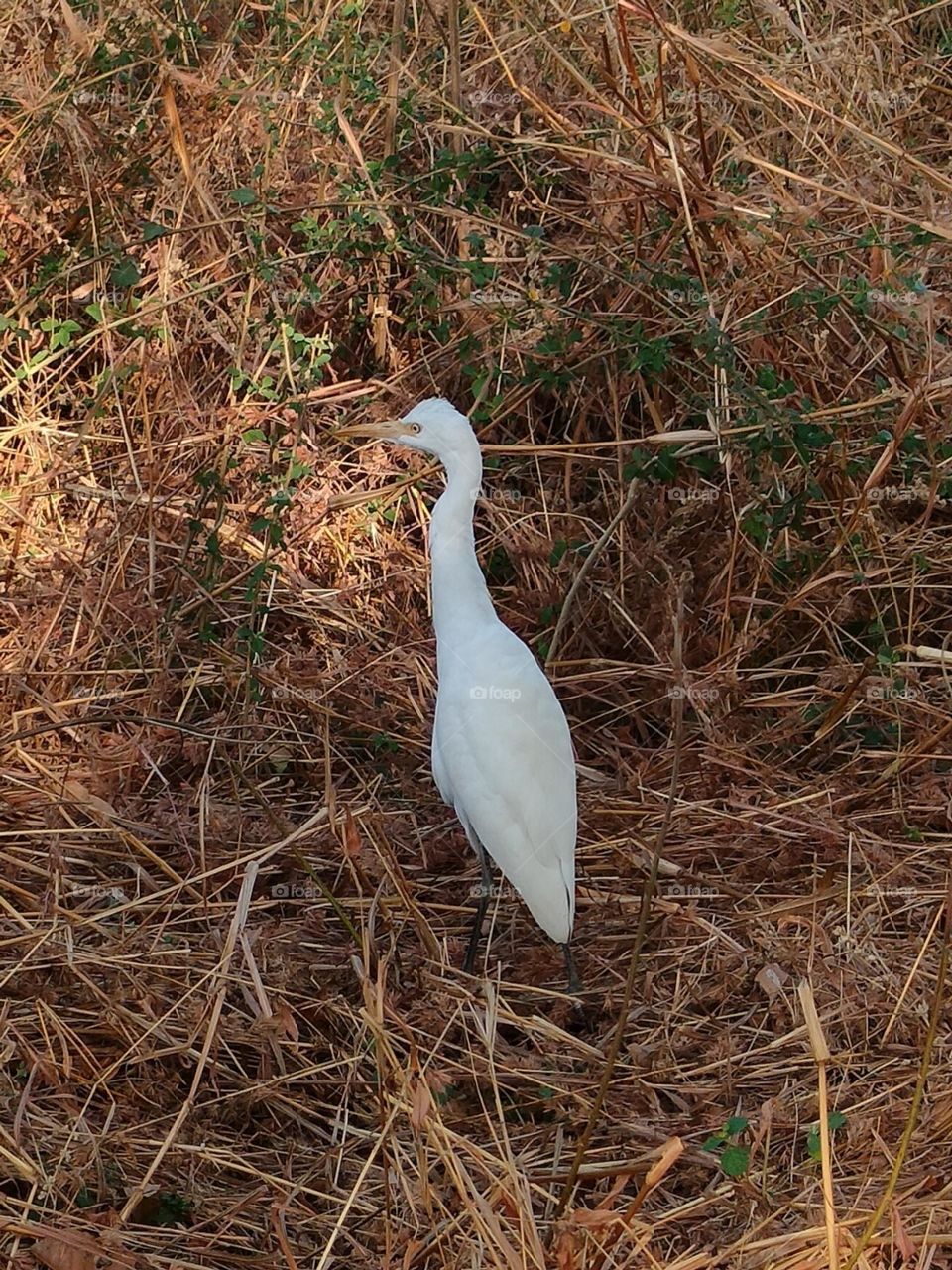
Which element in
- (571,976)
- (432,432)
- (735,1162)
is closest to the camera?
(735,1162)

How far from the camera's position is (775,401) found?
3.39 meters

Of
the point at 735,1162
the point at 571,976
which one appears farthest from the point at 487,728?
the point at 735,1162

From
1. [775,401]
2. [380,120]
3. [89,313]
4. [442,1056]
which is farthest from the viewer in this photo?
[380,120]

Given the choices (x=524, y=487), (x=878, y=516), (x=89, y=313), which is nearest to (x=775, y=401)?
(x=878, y=516)

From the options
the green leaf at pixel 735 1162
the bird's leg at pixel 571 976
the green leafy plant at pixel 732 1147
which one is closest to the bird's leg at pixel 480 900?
the bird's leg at pixel 571 976

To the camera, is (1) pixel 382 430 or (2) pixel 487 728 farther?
(1) pixel 382 430

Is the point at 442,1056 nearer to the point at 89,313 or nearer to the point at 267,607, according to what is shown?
the point at 267,607

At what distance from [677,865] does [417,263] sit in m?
1.60

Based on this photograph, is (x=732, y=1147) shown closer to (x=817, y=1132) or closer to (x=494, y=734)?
(x=817, y=1132)

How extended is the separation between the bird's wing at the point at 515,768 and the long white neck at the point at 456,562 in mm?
65

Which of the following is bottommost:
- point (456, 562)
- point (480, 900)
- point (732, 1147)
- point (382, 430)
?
point (480, 900)

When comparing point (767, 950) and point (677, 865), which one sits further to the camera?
point (677, 865)

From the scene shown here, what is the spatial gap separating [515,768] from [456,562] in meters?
0.42

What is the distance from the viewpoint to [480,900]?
115 inches
